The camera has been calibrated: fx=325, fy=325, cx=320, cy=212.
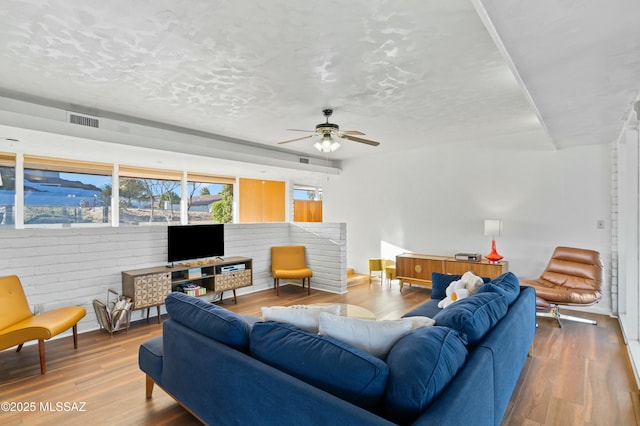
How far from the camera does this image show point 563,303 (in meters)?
3.83

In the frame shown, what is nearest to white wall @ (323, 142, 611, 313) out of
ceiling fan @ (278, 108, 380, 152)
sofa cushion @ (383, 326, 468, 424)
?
ceiling fan @ (278, 108, 380, 152)

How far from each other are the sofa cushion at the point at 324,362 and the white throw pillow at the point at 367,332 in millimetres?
105

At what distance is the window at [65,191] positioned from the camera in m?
4.53

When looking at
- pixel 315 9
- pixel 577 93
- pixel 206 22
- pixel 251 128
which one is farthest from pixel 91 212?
pixel 577 93

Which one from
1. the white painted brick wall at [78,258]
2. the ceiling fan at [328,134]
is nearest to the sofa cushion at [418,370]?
the ceiling fan at [328,134]

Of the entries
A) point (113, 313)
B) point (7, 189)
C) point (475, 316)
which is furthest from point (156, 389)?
point (7, 189)

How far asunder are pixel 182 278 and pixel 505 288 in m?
3.99

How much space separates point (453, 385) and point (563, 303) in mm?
3411

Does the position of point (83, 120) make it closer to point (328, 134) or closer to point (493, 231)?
point (328, 134)

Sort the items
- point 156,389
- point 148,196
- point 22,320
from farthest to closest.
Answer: point 148,196, point 22,320, point 156,389

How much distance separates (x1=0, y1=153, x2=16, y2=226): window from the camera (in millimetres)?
4262

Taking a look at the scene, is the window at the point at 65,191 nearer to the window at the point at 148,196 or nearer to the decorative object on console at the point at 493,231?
the window at the point at 148,196

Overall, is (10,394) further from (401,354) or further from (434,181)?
(434,181)

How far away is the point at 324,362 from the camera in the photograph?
1425 millimetres
